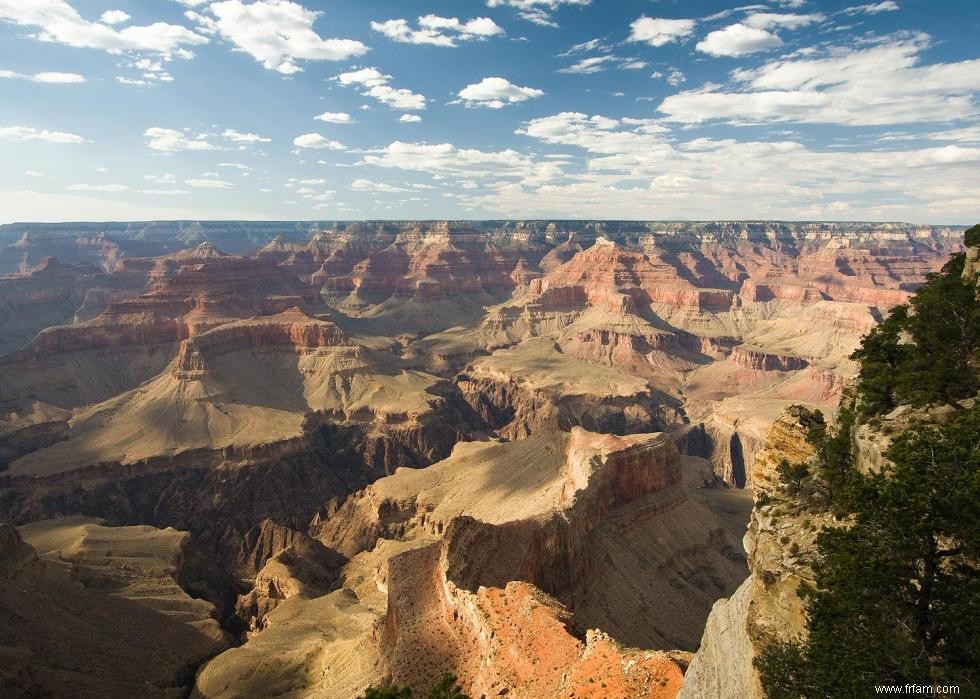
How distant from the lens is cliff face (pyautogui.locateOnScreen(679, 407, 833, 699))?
17.4 m

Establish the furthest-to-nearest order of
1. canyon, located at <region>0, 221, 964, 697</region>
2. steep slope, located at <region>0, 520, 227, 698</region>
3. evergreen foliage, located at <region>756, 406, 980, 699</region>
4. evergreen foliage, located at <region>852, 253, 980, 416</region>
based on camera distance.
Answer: steep slope, located at <region>0, 520, 227, 698</region> → canyon, located at <region>0, 221, 964, 697</region> → evergreen foliage, located at <region>852, 253, 980, 416</region> → evergreen foliage, located at <region>756, 406, 980, 699</region>

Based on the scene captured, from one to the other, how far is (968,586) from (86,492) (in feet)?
412

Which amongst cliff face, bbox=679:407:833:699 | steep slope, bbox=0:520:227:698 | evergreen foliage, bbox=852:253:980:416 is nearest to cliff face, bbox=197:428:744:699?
steep slope, bbox=0:520:227:698

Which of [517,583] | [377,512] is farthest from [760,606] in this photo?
[377,512]

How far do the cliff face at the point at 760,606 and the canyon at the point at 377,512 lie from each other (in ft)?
0.36

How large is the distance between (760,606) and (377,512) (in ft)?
264

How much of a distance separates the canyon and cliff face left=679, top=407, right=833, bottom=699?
109 millimetres

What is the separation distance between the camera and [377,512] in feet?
302

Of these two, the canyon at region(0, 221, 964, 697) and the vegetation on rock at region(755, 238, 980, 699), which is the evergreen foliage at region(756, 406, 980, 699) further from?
the canyon at region(0, 221, 964, 697)

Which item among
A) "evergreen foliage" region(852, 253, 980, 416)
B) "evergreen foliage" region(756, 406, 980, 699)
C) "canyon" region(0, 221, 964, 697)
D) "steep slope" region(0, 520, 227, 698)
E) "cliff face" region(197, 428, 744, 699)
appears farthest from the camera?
"steep slope" region(0, 520, 227, 698)

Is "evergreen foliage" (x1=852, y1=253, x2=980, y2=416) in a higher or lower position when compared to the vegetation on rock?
higher

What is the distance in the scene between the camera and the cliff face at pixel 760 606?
17438 millimetres

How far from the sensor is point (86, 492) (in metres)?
105

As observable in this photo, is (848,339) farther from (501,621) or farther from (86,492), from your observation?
(86,492)
